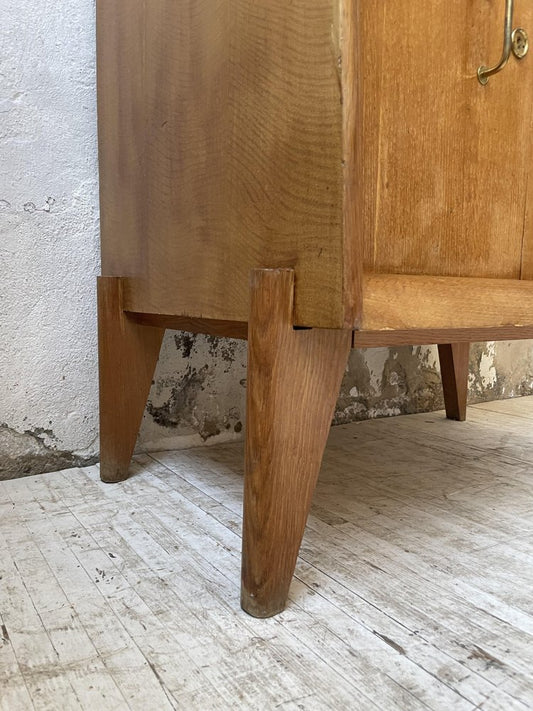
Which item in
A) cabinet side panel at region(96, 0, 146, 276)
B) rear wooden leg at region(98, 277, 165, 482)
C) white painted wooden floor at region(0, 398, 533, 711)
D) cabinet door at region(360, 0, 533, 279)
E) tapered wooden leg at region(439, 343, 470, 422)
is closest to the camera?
white painted wooden floor at region(0, 398, 533, 711)

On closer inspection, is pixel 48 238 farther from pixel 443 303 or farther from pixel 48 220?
pixel 443 303

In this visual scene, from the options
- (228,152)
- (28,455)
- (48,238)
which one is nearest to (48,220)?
(48,238)

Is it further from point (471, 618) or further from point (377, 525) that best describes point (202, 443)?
point (471, 618)

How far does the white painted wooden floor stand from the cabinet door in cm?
35

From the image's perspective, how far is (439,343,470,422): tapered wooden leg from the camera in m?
1.51

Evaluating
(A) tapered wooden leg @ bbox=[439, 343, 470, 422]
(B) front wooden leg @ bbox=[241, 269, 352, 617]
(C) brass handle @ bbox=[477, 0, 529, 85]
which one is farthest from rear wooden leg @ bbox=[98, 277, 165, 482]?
(A) tapered wooden leg @ bbox=[439, 343, 470, 422]

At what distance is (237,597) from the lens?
2.14 ft

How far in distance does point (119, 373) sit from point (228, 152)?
472 millimetres

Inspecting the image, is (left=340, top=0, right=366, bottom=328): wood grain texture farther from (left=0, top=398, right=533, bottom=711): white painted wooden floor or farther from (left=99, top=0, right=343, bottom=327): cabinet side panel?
(left=0, top=398, right=533, bottom=711): white painted wooden floor

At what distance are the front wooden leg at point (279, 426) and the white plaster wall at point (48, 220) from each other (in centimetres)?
60

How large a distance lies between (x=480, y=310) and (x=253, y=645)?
42 cm

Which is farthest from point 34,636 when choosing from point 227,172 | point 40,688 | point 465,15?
point 465,15

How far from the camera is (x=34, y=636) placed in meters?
0.57

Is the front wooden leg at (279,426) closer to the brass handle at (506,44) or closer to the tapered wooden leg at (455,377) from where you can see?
the brass handle at (506,44)
